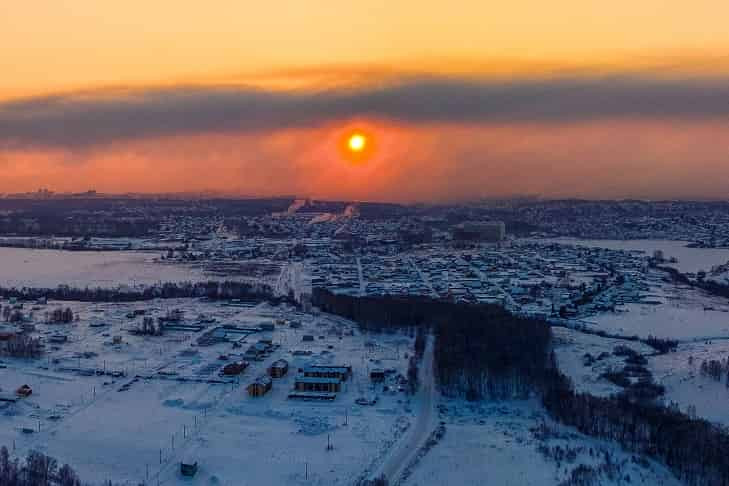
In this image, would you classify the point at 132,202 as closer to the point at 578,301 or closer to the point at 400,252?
the point at 400,252

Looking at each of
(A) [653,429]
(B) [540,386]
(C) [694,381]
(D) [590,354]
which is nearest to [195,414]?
(B) [540,386]

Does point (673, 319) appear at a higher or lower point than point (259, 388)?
higher

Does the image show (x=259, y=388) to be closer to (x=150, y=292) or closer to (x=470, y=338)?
(x=470, y=338)

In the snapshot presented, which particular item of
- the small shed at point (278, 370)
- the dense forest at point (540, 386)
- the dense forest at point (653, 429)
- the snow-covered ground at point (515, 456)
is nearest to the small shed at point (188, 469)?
the snow-covered ground at point (515, 456)

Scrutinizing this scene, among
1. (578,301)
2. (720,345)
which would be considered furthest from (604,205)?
(720,345)

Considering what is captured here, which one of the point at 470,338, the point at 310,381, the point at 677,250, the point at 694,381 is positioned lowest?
the point at 310,381

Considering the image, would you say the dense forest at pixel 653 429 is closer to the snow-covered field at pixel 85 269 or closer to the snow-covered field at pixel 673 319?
the snow-covered field at pixel 673 319

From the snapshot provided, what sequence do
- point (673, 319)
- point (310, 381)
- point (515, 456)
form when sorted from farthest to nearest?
1. point (673, 319)
2. point (310, 381)
3. point (515, 456)
